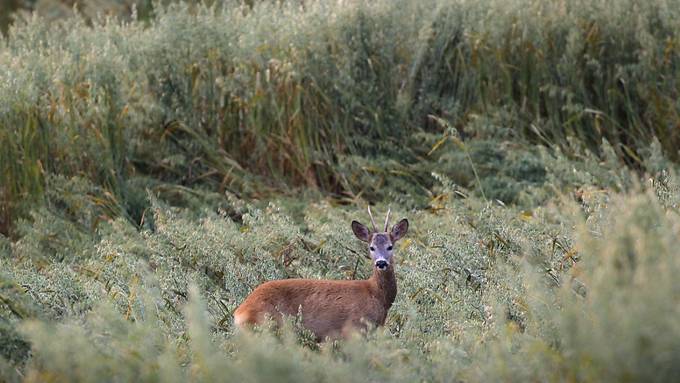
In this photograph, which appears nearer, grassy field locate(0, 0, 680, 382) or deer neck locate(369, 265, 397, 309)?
deer neck locate(369, 265, 397, 309)

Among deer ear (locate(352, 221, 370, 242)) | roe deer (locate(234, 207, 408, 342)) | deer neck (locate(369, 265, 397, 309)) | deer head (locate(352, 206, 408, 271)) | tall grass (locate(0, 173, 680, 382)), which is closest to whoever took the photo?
tall grass (locate(0, 173, 680, 382))

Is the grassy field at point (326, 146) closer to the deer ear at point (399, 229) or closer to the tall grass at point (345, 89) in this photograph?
the tall grass at point (345, 89)

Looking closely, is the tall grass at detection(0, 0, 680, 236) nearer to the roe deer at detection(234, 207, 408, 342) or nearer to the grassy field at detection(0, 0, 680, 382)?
the grassy field at detection(0, 0, 680, 382)

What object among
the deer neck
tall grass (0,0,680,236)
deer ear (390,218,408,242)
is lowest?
tall grass (0,0,680,236)

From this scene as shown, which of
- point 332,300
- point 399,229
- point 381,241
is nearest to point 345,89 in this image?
point 399,229

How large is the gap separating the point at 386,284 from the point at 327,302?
33cm

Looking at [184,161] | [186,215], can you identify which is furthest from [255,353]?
[184,161]

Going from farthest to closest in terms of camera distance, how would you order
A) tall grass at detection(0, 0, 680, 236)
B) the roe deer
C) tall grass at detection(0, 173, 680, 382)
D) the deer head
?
tall grass at detection(0, 0, 680, 236) → the deer head → the roe deer → tall grass at detection(0, 173, 680, 382)

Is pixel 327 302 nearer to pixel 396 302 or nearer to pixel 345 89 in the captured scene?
pixel 396 302

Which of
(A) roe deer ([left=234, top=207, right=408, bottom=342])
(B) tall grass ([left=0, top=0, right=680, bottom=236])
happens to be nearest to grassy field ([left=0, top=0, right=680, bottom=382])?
(B) tall grass ([left=0, top=0, right=680, bottom=236])

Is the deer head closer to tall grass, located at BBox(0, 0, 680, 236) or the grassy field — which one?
the grassy field

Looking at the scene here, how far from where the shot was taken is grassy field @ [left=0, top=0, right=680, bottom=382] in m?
5.55

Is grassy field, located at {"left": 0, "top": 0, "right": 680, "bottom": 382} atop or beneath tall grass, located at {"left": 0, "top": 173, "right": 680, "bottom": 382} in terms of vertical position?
beneath

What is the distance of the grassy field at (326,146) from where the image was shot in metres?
5.55
